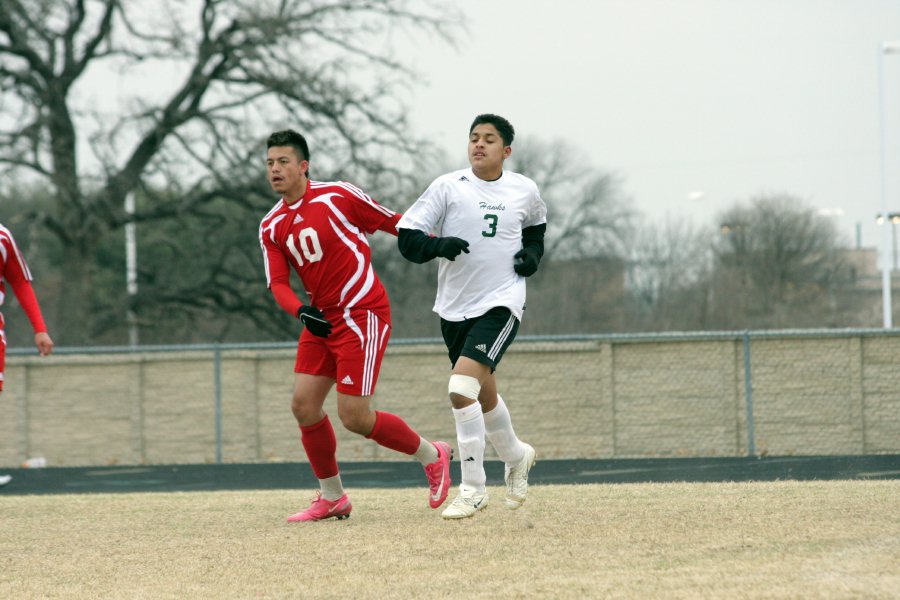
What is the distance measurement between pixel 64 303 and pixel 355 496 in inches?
698

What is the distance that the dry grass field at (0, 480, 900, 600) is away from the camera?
189 inches

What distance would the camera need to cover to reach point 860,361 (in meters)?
14.9

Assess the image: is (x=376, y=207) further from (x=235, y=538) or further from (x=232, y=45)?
(x=232, y=45)

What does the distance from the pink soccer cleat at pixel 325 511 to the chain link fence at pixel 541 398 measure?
8.17 metres

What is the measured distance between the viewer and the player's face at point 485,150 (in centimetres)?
665

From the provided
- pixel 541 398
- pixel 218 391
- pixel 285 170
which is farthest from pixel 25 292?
pixel 541 398

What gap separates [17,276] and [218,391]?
8.16 m

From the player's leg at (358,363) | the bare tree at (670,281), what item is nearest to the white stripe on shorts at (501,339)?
the player's leg at (358,363)

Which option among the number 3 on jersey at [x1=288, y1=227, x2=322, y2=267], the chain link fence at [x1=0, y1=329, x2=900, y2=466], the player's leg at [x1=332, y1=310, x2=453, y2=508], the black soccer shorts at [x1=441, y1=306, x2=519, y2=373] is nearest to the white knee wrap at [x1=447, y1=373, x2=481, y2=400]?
the black soccer shorts at [x1=441, y1=306, x2=519, y2=373]

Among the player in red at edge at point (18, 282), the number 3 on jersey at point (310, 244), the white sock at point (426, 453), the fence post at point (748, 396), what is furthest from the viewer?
the fence post at point (748, 396)

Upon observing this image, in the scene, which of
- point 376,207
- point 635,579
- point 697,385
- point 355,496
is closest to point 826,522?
point 635,579

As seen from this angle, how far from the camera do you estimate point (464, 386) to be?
255 inches

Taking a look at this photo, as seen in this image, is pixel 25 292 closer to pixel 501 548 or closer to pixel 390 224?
pixel 390 224

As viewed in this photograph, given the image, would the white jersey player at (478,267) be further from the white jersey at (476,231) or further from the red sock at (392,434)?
the red sock at (392,434)
